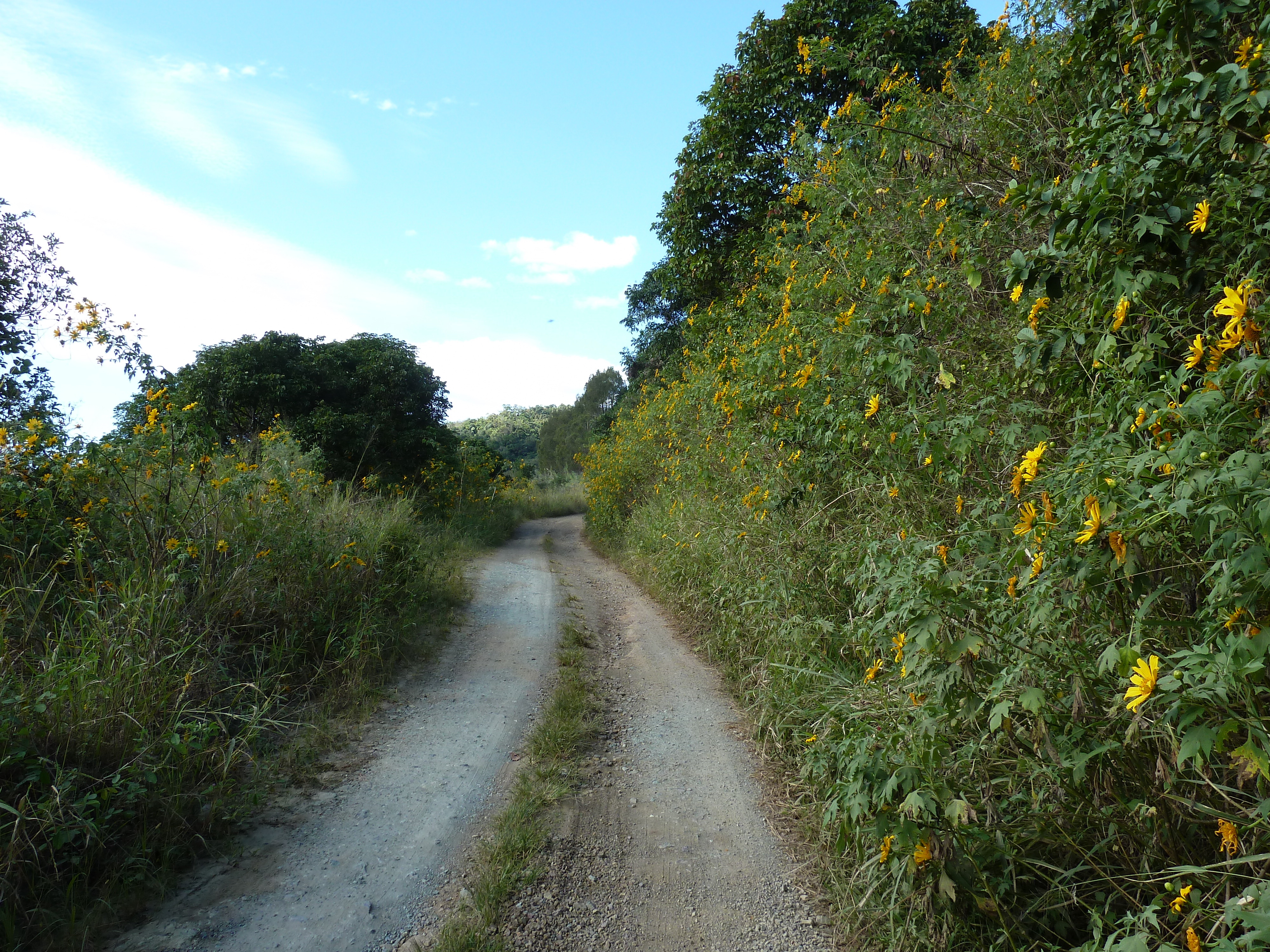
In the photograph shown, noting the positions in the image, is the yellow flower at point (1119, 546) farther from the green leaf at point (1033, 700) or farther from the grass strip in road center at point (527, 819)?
the grass strip in road center at point (527, 819)

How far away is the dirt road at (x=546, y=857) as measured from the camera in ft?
8.42

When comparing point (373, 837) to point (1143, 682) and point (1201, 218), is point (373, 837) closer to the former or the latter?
point (1143, 682)

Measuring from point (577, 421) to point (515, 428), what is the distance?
2374 centimetres

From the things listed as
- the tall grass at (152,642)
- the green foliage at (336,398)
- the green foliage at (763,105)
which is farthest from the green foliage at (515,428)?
the tall grass at (152,642)

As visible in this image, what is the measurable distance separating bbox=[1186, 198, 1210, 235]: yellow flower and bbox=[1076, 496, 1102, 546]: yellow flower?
869 mm

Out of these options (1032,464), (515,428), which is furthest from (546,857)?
(515,428)

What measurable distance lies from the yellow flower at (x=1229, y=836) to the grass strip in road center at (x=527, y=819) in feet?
7.40

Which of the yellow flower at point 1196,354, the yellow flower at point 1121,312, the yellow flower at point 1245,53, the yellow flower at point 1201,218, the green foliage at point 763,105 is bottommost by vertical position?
the yellow flower at point 1196,354

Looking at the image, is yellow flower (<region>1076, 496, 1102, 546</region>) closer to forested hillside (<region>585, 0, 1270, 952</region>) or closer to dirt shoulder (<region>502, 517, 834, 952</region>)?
forested hillside (<region>585, 0, 1270, 952</region>)

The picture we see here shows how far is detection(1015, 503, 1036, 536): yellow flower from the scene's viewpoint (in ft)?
6.58

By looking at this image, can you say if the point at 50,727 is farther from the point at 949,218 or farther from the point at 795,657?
the point at 949,218

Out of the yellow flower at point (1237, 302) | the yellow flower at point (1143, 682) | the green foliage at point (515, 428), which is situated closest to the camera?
the yellow flower at point (1143, 682)

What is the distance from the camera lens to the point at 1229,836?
1615 mm

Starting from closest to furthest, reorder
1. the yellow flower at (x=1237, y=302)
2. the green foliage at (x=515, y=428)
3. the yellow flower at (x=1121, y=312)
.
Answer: the yellow flower at (x=1237, y=302) < the yellow flower at (x=1121, y=312) < the green foliage at (x=515, y=428)
